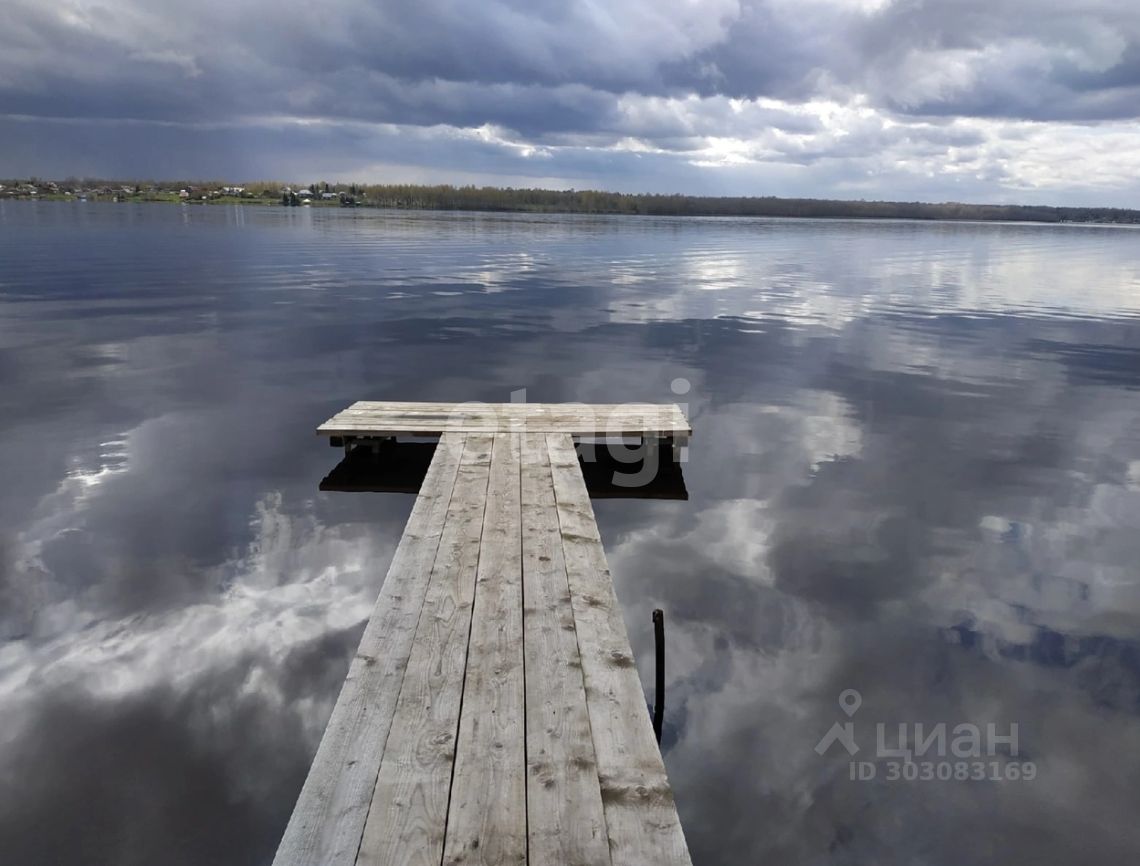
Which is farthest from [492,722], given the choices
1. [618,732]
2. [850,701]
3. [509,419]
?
[509,419]

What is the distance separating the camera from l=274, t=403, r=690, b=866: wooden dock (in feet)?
11.2

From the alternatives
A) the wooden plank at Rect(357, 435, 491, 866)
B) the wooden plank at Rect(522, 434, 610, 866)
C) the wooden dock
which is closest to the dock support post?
the wooden dock

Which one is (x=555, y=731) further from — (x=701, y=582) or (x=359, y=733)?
(x=701, y=582)

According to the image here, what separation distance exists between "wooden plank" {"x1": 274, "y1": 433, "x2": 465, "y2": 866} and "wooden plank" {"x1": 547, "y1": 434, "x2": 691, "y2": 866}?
1.08 metres

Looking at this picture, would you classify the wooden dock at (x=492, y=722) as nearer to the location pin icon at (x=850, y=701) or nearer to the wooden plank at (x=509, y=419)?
the location pin icon at (x=850, y=701)

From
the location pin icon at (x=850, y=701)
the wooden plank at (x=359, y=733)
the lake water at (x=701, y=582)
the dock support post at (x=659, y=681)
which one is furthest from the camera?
the location pin icon at (x=850, y=701)

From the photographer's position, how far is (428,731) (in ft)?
13.4

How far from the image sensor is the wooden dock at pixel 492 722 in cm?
340

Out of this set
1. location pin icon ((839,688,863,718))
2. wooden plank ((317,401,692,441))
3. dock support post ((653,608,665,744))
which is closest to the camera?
dock support post ((653,608,665,744))

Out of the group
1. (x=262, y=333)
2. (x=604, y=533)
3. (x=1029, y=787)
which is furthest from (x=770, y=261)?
(x=1029, y=787)

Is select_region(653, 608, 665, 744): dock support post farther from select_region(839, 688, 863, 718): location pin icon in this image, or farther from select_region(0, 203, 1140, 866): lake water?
select_region(839, 688, 863, 718): location pin icon

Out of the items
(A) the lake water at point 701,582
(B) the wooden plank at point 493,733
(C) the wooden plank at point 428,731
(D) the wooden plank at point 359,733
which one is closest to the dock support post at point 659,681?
(A) the lake water at point 701,582

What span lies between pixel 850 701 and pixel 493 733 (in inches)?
123

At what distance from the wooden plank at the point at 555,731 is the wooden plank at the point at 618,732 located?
0.06 metres
